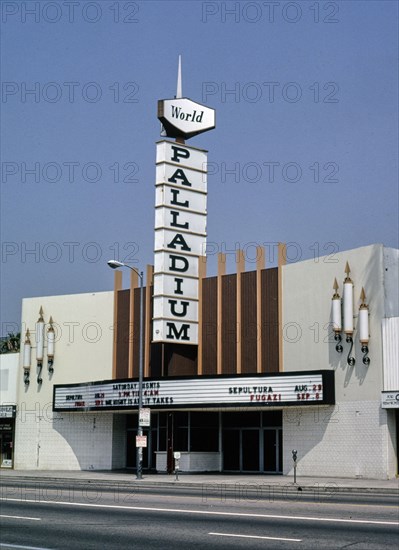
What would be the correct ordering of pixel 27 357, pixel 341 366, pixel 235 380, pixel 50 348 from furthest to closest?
pixel 27 357
pixel 50 348
pixel 235 380
pixel 341 366

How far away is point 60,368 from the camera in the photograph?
43.3 metres

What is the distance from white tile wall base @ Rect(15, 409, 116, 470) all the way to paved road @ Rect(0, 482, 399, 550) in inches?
735

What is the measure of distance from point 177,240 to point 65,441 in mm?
12943

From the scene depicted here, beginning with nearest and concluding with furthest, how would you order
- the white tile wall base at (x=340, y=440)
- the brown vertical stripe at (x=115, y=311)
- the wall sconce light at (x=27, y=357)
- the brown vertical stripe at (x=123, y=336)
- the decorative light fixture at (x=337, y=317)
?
the white tile wall base at (x=340, y=440)
the decorative light fixture at (x=337, y=317)
the brown vertical stripe at (x=123, y=336)
the brown vertical stripe at (x=115, y=311)
the wall sconce light at (x=27, y=357)

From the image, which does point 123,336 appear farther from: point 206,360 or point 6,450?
point 6,450

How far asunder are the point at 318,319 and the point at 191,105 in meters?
12.2

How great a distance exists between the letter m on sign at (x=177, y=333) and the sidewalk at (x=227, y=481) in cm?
585

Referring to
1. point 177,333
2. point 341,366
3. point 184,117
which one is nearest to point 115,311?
point 177,333

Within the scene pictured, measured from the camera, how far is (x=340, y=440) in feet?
107

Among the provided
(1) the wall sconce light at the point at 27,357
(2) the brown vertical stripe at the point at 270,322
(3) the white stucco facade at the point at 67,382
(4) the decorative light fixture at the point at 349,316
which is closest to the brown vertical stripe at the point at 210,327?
(2) the brown vertical stripe at the point at 270,322

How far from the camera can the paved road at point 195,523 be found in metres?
13.4

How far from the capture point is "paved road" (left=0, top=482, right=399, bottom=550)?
13398 millimetres

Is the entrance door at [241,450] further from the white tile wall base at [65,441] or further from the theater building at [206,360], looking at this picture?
the white tile wall base at [65,441]

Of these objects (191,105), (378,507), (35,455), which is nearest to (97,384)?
(35,455)
